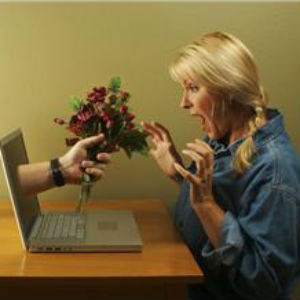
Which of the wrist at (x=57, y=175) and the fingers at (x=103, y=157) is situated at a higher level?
the fingers at (x=103, y=157)

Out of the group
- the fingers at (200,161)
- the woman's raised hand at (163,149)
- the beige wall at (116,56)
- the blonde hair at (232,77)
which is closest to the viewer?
the fingers at (200,161)

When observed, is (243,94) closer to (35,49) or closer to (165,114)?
(165,114)

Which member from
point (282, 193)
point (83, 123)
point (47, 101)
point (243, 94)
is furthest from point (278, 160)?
point (47, 101)

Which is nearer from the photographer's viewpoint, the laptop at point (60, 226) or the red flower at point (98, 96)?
the laptop at point (60, 226)

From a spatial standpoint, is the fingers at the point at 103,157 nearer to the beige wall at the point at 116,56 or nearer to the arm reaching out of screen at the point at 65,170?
the arm reaching out of screen at the point at 65,170

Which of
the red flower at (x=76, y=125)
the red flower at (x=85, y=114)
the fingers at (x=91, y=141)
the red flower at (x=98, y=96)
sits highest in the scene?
the red flower at (x=98, y=96)

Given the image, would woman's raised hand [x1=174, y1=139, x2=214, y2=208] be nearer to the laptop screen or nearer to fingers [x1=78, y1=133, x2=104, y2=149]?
fingers [x1=78, y1=133, x2=104, y2=149]

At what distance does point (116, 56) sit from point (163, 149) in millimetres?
362

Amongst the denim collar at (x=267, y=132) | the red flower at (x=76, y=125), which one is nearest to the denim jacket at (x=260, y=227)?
the denim collar at (x=267, y=132)

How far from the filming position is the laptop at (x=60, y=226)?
1169mm

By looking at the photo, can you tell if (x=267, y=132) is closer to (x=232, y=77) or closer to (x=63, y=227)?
(x=232, y=77)

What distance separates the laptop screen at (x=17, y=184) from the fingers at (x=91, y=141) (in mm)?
176

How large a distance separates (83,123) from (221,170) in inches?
14.8

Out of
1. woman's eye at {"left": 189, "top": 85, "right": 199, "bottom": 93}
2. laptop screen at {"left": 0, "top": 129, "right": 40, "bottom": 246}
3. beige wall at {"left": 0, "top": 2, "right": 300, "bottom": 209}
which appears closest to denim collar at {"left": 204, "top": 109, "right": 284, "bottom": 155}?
woman's eye at {"left": 189, "top": 85, "right": 199, "bottom": 93}
